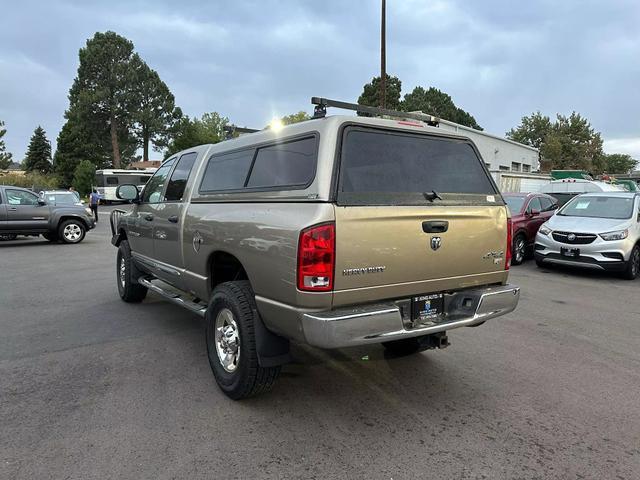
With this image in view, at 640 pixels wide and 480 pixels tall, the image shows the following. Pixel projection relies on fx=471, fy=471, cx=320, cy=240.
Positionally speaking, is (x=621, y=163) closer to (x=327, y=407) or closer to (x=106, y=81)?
(x=106, y=81)

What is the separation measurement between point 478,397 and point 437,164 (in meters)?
1.84

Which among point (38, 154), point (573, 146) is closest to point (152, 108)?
point (38, 154)

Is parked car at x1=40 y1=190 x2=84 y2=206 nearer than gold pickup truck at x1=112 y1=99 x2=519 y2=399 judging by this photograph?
No

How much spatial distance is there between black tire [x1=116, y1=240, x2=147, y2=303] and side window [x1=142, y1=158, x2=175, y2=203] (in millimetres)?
1011

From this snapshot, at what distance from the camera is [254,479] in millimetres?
2609

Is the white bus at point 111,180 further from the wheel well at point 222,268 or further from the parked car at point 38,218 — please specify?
the wheel well at point 222,268

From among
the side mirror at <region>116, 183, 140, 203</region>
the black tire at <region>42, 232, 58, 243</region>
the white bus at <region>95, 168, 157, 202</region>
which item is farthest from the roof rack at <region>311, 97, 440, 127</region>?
the white bus at <region>95, 168, 157, 202</region>

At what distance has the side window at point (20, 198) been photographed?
13078 mm

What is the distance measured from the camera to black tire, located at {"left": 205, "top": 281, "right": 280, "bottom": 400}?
11.0 feet

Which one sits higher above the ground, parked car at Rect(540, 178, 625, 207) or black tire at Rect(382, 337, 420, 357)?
parked car at Rect(540, 178, 625, 207)

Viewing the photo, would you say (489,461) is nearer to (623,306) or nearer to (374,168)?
(374,168)

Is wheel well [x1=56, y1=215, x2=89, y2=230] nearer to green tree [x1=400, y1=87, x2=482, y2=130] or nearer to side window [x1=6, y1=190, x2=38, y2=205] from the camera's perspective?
side window [x1=6, y1=190, x2=38, y2=205]

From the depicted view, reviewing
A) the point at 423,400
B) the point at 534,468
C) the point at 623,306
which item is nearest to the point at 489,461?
the point at 534,468

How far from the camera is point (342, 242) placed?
9.52ft
